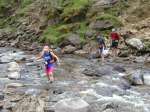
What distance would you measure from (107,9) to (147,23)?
5271 millimetres

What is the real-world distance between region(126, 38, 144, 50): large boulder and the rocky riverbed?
2.59 m

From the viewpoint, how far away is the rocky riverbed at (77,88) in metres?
14.4

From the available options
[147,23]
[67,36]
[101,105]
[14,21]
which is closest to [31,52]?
[67,36]

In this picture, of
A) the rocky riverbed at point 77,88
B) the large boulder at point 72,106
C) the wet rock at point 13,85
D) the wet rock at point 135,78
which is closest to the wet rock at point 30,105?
the rocky riverbed at point 77,88

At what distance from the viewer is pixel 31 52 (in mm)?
34875

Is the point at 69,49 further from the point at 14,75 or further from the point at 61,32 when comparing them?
the point at 14,75

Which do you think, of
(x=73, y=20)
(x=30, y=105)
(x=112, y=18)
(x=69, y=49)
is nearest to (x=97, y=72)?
(x=30, y=105)

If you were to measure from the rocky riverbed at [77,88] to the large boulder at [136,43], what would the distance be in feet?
8.51

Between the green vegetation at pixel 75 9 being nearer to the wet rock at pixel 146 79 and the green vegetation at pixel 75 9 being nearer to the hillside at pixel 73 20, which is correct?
the hillside at pixel 73 20

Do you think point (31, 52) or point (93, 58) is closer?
point (93, 58)

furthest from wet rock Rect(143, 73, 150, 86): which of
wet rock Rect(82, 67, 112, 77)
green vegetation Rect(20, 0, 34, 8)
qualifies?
green vegetation Rect(20, 0, 34, 8)

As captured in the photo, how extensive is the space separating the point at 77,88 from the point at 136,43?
12.8 m

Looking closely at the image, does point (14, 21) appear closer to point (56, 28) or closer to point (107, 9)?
point (56, 28)

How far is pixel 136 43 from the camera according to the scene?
30.2 m
